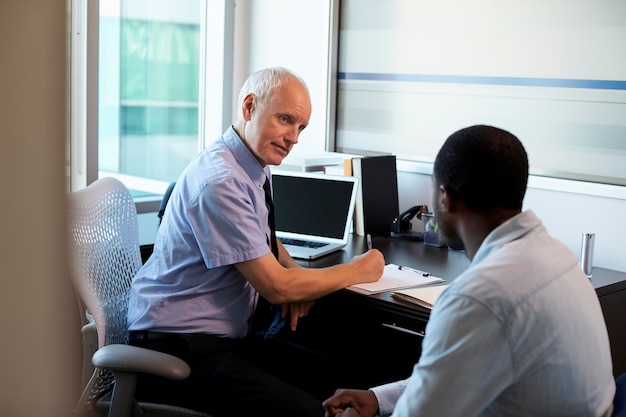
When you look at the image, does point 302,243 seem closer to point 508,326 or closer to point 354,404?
point 354,404

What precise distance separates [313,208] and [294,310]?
2.48 feet

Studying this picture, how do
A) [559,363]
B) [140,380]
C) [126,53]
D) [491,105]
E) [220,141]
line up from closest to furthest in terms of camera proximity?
[559,363] → [140,380] → [220,141] → [491,105] → [126,53]

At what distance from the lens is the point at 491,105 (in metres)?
2.90

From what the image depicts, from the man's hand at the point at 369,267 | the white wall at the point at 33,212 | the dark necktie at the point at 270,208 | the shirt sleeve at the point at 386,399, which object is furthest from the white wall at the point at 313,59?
the white wall at the point at 33,212

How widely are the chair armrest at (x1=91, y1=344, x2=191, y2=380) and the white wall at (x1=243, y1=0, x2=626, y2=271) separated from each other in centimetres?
151

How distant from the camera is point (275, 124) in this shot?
2.22 m

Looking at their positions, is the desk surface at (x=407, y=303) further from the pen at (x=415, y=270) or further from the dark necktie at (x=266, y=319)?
the dark necktie at (x=266, y=319)

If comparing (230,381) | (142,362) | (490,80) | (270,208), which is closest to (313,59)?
(490,80)

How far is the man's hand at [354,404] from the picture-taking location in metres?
1.62

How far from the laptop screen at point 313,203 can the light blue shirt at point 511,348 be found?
5.11 feet

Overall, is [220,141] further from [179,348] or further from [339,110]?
[339,110]

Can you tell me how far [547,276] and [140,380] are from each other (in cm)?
118

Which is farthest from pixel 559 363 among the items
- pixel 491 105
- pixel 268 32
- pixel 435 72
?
pixel 268 32

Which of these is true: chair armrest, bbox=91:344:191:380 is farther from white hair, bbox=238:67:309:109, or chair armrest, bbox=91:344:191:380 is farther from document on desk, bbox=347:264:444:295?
white hair, bbox=238:67:309:109
